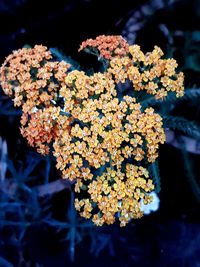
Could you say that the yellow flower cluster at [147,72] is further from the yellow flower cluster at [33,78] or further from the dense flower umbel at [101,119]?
the yellow flower cluster at [33,78]

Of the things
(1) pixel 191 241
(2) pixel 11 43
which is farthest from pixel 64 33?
(1) pixel 191 241

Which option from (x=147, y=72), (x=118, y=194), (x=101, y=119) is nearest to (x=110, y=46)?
(x=147, y=72)

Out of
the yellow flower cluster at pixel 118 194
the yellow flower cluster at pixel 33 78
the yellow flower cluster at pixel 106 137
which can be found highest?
the yellow flower cluster at pixel 33 78

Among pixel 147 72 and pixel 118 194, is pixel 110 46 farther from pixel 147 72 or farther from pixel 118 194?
pixel 118 194

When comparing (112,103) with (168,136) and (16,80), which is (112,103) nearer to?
(16,80)

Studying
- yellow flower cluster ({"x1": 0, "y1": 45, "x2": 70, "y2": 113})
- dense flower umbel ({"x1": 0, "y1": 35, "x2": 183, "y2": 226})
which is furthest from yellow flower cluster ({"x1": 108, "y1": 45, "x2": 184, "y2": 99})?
yellow flower cluster ({"x1": 0, "y1": 45, "x2": 70, "y2": 113})

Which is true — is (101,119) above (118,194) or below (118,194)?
above

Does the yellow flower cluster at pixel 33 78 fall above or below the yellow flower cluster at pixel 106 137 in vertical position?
above

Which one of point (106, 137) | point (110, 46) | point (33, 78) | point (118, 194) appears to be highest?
point (110, 46)

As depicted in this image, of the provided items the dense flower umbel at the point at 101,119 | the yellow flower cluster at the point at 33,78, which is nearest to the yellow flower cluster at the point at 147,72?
the dense flower umbel at the point at 101,119
